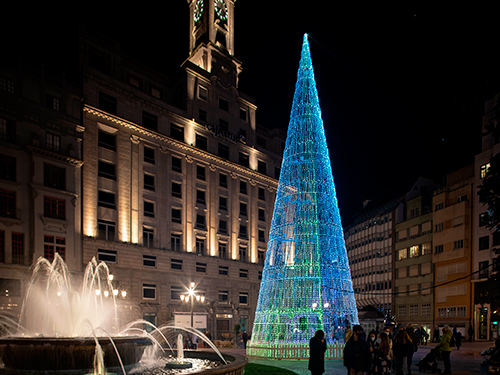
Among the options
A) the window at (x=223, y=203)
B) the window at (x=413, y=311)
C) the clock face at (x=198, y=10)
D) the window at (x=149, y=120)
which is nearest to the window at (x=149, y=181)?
the window at (x=149, y=120)

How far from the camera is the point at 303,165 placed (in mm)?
20406

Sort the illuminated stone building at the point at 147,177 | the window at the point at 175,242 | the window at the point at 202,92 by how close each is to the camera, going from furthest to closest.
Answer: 1. the window at the point at 202,92
2. the window at the point at 175,242
3. the illuminated stone building at the point at 147,177

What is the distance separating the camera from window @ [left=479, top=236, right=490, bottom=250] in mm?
39875

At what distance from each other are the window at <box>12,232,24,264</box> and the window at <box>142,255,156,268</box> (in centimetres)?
1106

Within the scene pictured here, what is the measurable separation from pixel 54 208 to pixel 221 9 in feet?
117

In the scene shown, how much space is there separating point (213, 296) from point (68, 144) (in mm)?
21946

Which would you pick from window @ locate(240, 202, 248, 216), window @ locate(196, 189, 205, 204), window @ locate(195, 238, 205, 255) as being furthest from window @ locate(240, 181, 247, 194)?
window @ locate(195, 238, 205, 255)

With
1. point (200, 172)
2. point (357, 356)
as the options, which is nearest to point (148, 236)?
point (200, 172)

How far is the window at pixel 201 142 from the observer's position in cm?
4740

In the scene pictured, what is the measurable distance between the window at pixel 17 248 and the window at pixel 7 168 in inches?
174

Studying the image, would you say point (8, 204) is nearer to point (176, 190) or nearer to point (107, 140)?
point (107, 140)

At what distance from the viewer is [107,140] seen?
3894cm

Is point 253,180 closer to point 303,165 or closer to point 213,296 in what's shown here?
point 213,296

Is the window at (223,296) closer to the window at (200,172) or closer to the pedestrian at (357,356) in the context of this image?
the window at (200,172)
